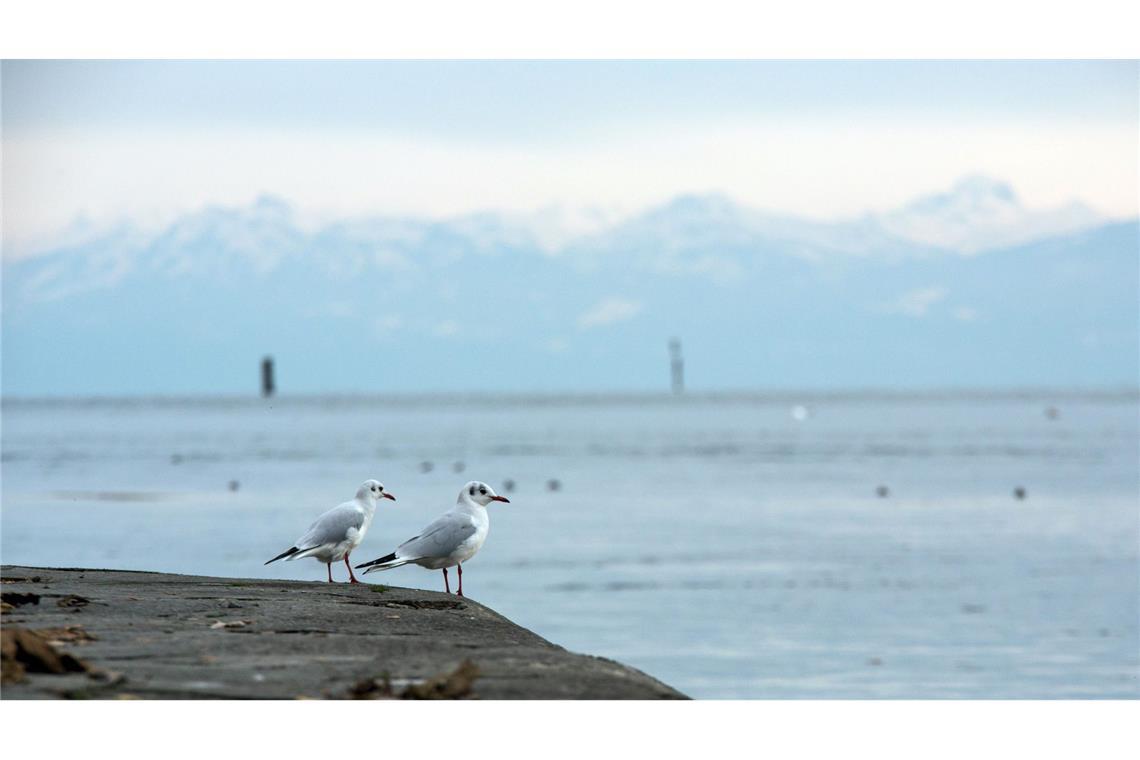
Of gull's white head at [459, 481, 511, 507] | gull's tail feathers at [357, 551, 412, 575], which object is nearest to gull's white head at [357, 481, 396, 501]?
gull's white head at [459, 481, 511, 507]

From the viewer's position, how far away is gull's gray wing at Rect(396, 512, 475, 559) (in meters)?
10.9

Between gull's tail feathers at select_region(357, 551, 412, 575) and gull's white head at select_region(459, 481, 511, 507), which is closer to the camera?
gull's tail feathers at select_region(357, 551, 412, 575)

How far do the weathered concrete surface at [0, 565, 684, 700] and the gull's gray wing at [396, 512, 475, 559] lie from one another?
0.97 ft

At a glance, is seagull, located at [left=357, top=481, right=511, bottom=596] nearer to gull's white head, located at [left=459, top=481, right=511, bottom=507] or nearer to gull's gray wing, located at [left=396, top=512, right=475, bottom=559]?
gull's gray wing, located at [left=396, top=512, right=475, bottom=559]

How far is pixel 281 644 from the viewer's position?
7.90m

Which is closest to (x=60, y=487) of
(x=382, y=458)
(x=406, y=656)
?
(x=382, y=458)

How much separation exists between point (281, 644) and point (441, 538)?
313 centimetres

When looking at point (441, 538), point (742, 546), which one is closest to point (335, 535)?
point (441, 538)

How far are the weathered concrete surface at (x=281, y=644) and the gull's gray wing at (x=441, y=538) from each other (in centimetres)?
29

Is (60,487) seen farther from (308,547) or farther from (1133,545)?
(308,547)

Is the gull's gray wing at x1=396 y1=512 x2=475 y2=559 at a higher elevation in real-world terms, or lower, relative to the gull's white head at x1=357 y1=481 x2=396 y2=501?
lower

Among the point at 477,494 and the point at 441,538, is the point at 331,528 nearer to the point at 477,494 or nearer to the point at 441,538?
the point at 441,538

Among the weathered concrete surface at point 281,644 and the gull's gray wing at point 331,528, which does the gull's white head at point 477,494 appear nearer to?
the gull's gray wing at point 331,528

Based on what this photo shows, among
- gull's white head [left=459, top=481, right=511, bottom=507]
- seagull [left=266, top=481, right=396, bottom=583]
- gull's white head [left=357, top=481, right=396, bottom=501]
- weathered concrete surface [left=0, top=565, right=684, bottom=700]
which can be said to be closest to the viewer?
weathered concrete surface [left=0, top=565, right=684, bottom=700]
